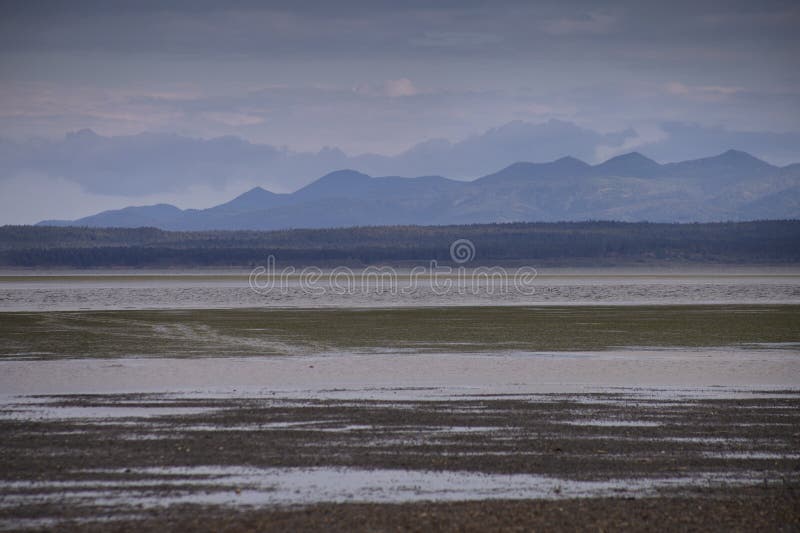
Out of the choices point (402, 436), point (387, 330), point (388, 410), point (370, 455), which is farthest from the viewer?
point (387, 330)

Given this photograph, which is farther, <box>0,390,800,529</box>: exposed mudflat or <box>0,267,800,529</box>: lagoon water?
<box>0,267,800,529</box>: lagoon water

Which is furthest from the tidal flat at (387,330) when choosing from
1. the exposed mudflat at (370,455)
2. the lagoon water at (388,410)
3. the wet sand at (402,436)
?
the exposed mudflat at (370,455)

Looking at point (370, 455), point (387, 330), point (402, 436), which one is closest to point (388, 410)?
point (402, 436)

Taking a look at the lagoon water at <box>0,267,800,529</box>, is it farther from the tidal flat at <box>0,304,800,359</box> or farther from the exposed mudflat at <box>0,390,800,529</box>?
the tidal flat at <box>0,304,800,359</box>

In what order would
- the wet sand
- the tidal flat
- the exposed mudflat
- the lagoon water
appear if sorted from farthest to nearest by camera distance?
1. the tidal flat
2. the lagoon water
3. the exposed mudflat
4. the wet sand

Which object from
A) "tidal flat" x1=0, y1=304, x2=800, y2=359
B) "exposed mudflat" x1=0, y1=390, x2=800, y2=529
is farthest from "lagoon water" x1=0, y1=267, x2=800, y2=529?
"tidal flat" x1=0, y1=304, x2=800, y2=359

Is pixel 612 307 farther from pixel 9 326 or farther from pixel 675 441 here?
pixel 675 441

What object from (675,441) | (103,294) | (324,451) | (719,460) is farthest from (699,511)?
(103,294)

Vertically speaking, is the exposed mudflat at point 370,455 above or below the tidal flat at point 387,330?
above

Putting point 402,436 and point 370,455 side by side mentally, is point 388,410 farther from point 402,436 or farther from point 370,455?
point 370,455

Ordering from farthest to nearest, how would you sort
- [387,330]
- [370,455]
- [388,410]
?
[387,330]
[388,410]
[370,455]

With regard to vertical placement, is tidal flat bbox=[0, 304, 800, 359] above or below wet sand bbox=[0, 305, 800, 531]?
below

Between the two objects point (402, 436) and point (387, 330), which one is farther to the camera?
point (387, 330)

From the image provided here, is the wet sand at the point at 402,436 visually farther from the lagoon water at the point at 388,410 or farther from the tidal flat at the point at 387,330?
the tidal flat at the point at 387,330
